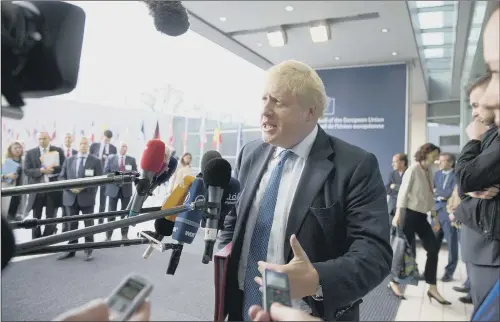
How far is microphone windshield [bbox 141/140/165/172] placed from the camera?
0.63 metres

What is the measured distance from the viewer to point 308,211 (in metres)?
0.69

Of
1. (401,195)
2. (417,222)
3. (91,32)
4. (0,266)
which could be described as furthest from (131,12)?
(417,222)

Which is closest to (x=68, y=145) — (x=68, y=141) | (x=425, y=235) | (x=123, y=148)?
(x=68, y=141)

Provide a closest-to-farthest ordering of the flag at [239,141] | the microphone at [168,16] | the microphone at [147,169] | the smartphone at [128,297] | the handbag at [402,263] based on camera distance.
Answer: the smartphone at [128,297] → the microphone at [147,169] → the microphone at [168,16] → the flag at [239,141] → the handbag at [402,263]

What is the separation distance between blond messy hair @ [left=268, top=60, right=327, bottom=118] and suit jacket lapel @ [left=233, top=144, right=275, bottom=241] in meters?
0.15

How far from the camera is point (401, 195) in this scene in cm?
312

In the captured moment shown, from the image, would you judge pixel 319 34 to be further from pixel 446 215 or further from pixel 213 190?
pixel 446 215

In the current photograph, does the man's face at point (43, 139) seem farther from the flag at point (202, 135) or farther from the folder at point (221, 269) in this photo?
the folder at point (221, 269)

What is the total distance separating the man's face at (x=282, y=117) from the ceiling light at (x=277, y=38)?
0.99 feet

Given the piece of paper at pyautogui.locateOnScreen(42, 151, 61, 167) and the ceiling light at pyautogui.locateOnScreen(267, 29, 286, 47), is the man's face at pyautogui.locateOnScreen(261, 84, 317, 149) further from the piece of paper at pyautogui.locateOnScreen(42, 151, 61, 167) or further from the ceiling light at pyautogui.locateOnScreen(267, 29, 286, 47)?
the piece of paper at pyautogui.locateOnScreen(42, 151, 61, 167)

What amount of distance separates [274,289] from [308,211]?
29cm

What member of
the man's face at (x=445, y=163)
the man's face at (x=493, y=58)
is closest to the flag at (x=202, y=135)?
the man's face at (x=493, y=58)

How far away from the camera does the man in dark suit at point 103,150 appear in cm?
75

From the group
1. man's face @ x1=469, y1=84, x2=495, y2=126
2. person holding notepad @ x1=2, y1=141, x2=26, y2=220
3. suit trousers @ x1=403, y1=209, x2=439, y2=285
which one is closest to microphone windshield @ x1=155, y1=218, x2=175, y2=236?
person holding notepad @ x1=2, y1=141, x2=26, y2=220
